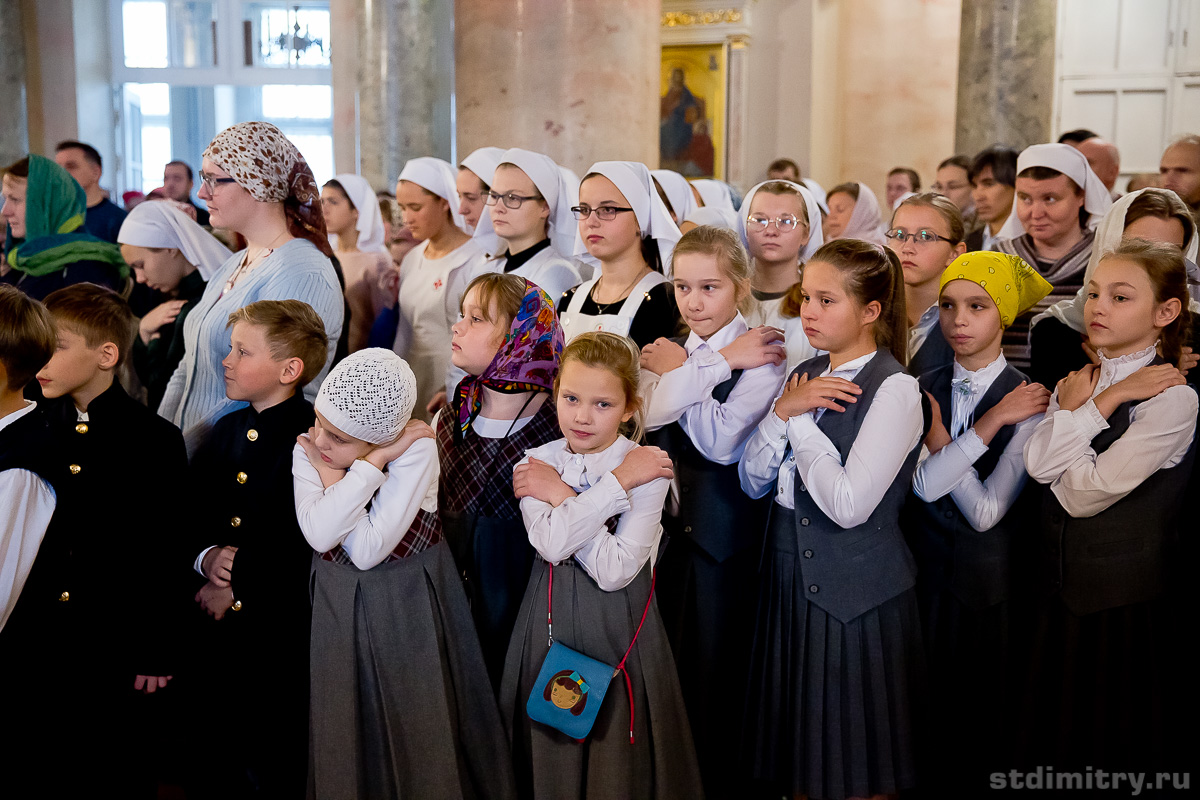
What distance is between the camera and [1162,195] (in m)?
3.44

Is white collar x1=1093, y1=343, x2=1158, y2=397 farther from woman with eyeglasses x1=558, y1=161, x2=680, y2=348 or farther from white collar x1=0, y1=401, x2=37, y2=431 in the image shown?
white collar x1=0, y1=401, x2=37, y2=431

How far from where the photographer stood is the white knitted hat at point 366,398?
263 cm

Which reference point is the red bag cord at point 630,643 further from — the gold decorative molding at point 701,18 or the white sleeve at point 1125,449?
the gold decorative molding at point 701,18

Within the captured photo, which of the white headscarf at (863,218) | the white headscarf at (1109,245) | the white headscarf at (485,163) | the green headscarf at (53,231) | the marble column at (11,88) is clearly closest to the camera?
the white headscarf at (1109,245)

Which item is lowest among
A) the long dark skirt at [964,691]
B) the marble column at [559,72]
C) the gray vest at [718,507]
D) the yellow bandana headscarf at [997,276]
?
the long dark skirt at [964,691]

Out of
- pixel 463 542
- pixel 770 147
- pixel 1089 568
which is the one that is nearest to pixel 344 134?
pixel 770 147

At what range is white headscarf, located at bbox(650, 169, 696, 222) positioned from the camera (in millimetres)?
4543

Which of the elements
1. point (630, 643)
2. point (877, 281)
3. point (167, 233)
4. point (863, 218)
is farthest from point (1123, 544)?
point (863, 218)

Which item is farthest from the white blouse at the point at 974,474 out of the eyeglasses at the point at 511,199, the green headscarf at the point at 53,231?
the green headscarf at the point at 53,231

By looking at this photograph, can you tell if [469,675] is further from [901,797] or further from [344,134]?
Result: [344,134]

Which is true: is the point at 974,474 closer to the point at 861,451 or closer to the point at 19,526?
the point at 861,451

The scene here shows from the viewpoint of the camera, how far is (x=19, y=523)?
2496mm

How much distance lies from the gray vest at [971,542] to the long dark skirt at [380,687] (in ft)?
4.79

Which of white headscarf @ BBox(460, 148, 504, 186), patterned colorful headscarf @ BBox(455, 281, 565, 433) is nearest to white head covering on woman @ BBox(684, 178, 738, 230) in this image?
white headscarf @ BBox(460, 148, 504, 186)
